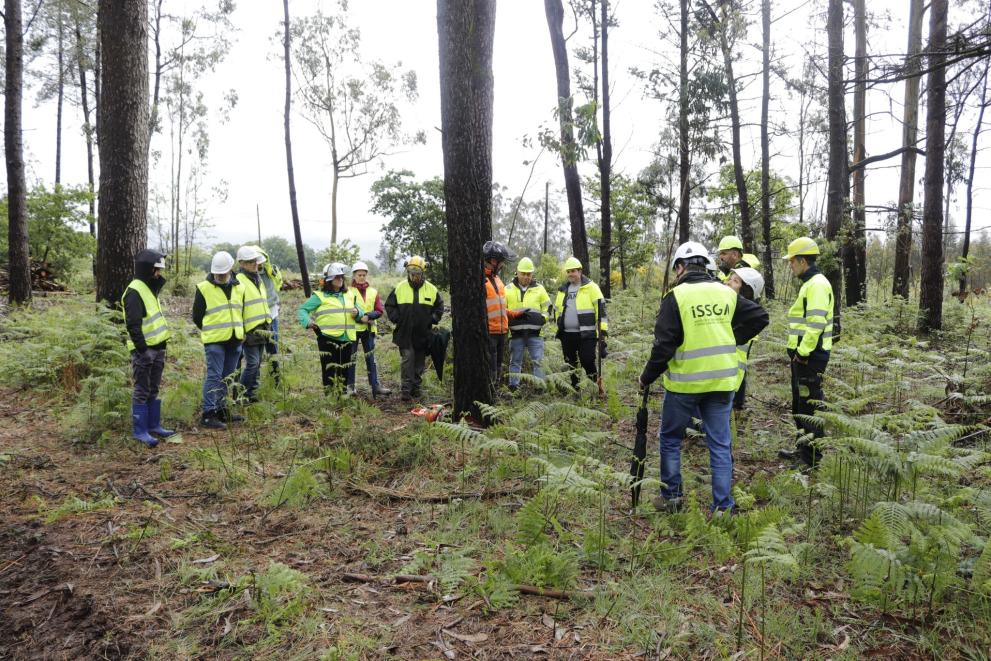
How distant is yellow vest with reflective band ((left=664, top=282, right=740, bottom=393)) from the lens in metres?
4.27

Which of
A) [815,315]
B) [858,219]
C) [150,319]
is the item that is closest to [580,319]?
[815,315]

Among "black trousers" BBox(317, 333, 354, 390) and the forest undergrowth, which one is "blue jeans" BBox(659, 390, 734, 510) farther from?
"black trousers" BBox(317, 333, 354, 390)

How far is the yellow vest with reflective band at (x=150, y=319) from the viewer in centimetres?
597

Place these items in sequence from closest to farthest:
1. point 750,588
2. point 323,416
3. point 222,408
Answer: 1. point 750,588
2. point 323,416
3. point 222,408

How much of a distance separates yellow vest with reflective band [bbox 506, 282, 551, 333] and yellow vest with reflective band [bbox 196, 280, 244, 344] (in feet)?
11.8


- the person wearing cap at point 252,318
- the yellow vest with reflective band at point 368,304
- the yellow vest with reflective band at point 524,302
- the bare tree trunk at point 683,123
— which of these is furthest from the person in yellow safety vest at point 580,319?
the bare tree trunk at point 683,123

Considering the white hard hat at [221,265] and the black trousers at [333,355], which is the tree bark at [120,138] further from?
the black trousers at [333,355]

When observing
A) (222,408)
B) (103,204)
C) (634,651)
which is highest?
(103,204)

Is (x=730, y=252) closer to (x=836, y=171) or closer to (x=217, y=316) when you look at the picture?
(x=217, y=316)

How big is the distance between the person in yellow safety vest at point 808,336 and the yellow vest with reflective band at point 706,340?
5.28ft

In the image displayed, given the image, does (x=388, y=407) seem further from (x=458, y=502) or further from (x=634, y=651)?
(x=634, y=651)

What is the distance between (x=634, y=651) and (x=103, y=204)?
892 centimetres

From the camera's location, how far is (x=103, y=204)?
26.8ft

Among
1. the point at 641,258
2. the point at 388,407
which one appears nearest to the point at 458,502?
the point at 388,407
